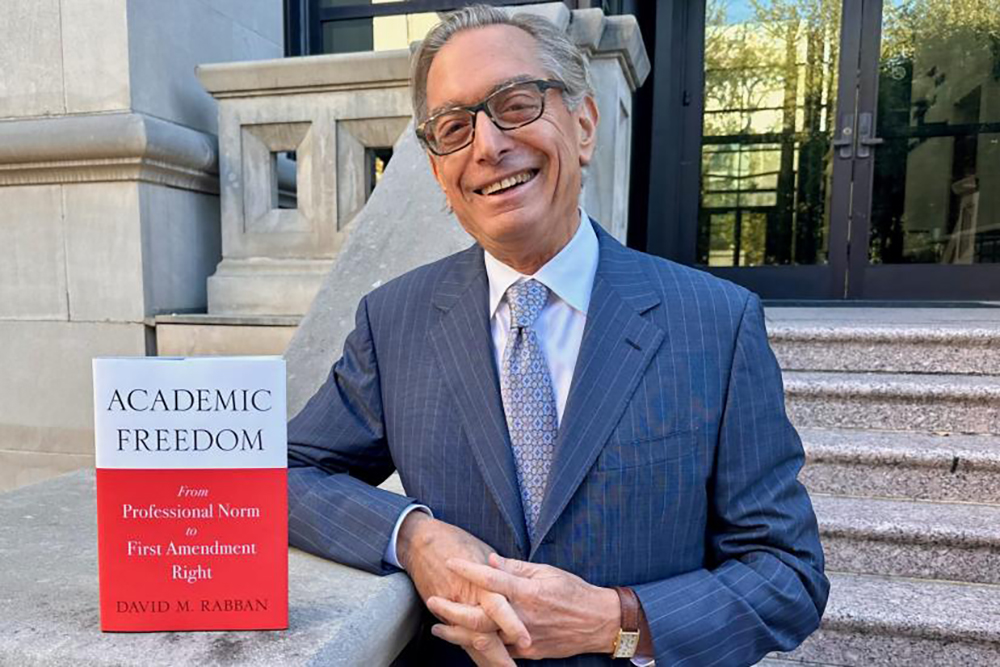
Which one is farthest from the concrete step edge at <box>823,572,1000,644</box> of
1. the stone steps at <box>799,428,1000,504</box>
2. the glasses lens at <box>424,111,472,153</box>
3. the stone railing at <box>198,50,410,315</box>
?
the stone railing at <box>198,50,410,315</box>

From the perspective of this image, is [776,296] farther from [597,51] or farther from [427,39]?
[427,39]

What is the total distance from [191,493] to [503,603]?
45 cm

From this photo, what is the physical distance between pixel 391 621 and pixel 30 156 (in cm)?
272

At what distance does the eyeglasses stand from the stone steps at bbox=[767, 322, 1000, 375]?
2.27 metres

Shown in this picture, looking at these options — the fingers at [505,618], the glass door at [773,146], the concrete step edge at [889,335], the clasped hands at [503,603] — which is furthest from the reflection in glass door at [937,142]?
the fingers at [505,618]

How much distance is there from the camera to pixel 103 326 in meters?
2.83

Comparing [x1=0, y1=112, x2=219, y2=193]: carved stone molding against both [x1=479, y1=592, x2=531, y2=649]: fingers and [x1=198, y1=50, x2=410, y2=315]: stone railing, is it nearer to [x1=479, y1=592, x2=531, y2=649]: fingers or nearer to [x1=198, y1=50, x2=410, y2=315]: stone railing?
[x1=198, y1=50, x2=410, y2=315]: stone railing

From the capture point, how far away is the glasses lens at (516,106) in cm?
119

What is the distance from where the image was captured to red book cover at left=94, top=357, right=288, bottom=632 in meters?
0.84

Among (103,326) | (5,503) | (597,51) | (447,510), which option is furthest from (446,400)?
(103,326)

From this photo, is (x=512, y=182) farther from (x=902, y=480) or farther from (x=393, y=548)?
(x=902, y=480)

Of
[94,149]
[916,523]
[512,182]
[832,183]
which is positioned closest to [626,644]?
[512,182]

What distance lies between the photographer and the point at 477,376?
1195 mm

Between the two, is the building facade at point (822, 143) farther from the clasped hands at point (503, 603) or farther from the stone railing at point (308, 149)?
the clasped hands at point (503, 603)
